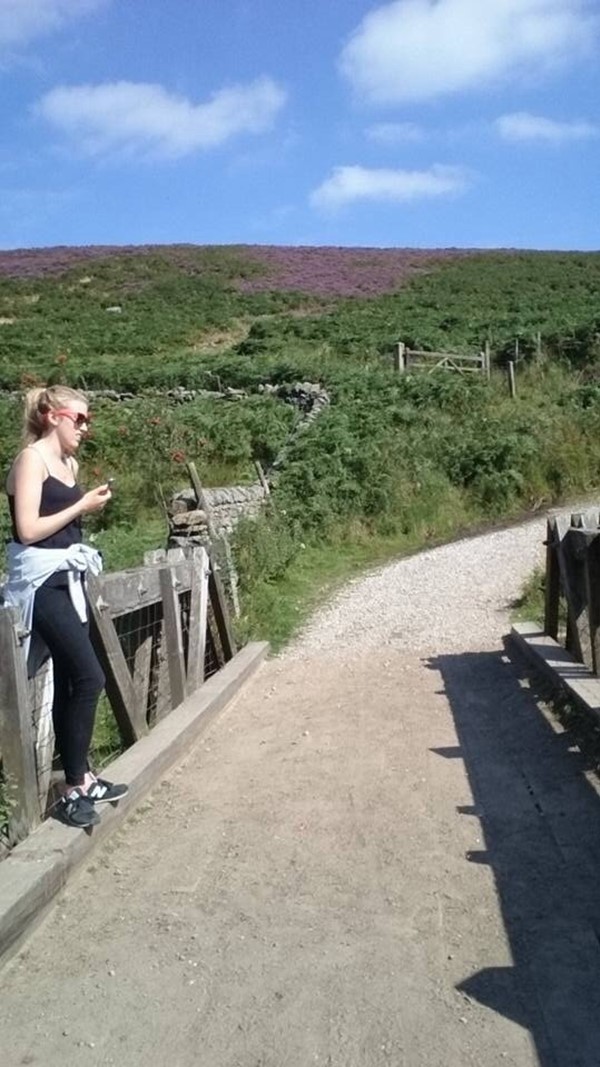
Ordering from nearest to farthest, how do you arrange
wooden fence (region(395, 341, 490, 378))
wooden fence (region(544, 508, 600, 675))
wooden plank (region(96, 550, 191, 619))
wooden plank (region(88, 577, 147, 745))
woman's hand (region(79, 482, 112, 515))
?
woman's hand (region(79, 482, 112, 515)) → wooden plank (region(88, 577, 147, 745)) → wooden plank (region(96, 550, 191, 619)) → wooden fence (region(544, 508, 600, 675)) → wooden fence (region(395, 341, 490, 378))

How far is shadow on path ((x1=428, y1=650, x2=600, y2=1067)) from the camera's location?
10.7 ft

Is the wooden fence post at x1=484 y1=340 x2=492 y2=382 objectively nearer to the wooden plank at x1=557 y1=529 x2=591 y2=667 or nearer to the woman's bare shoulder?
the wooden plank at x1=557 y1=529 x2=591 y2=667

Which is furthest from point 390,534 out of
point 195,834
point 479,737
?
point 195,834

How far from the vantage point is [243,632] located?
1061cm

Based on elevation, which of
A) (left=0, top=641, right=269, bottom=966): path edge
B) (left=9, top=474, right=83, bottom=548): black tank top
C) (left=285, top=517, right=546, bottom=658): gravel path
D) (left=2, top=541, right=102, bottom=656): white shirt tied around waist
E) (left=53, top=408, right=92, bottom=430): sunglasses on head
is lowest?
(left=285, top=517, right=546, bottom=658): gravel path

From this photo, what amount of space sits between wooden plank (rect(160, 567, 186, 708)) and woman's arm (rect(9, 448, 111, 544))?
224 centimetres

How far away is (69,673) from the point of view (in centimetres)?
443

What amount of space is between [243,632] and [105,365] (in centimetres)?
2295

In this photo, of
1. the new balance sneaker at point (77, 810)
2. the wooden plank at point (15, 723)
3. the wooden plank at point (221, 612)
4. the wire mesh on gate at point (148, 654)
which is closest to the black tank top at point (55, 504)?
the wooden plank at point (15, 723)

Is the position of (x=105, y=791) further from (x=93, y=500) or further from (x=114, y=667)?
(x=93, y=500)

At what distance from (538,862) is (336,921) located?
1.00 meters

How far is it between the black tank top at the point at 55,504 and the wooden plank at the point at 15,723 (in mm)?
419

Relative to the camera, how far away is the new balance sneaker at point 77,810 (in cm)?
441

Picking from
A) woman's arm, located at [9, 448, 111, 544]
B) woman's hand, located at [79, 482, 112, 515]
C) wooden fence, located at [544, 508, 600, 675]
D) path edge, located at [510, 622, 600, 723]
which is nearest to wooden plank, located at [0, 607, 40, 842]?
woman's arm, located at [9, 448, 111, 544]
